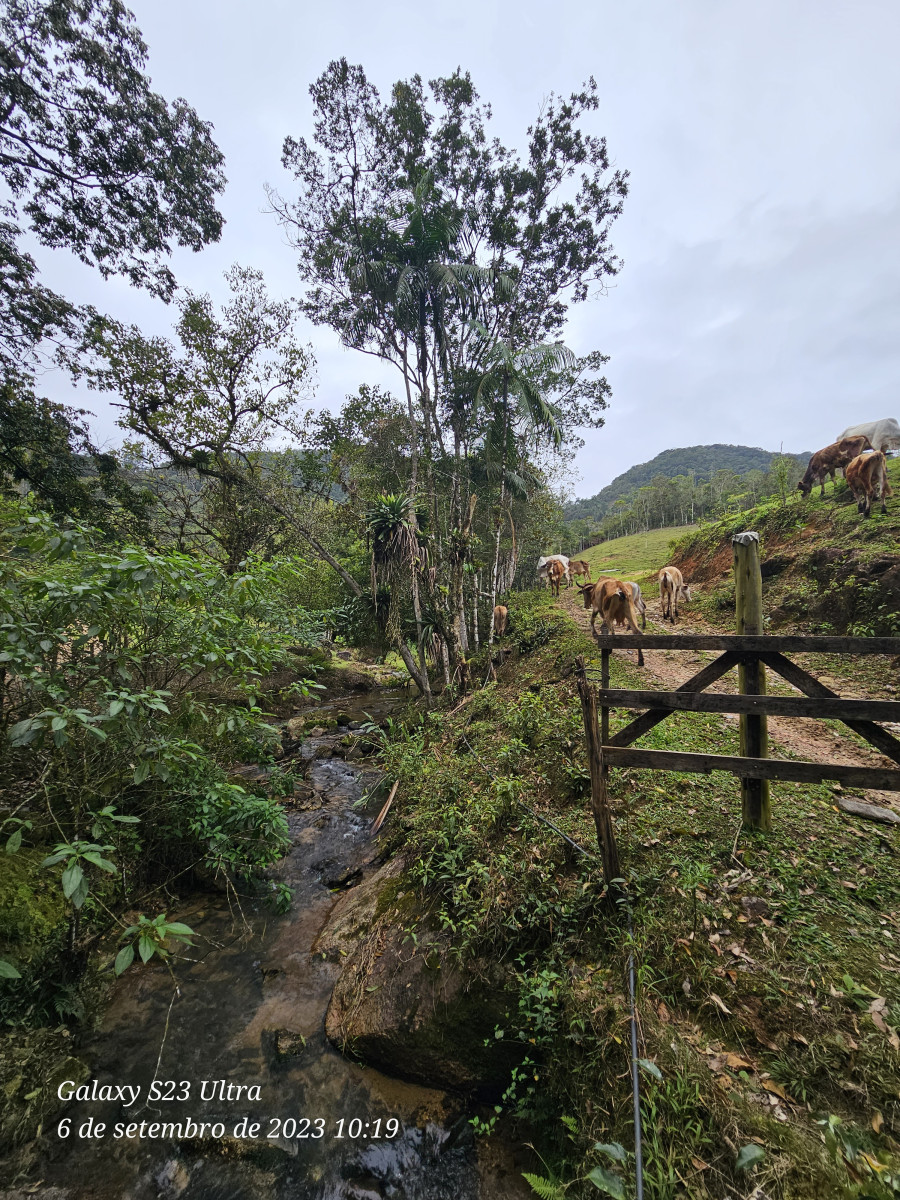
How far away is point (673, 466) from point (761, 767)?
4662 inches

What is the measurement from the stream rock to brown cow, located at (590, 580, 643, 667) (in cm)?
599

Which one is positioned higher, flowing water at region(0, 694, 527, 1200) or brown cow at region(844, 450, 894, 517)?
brown cow at region(844, 450, 894, 517)

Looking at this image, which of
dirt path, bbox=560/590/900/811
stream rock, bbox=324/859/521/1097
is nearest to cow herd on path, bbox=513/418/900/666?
dirt path, bbox=560/590/900/811

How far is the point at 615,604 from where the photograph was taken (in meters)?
8.24

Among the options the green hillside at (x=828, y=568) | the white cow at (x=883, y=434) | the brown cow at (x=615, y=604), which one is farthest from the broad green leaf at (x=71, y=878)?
the white cow at (x=883, y=434)

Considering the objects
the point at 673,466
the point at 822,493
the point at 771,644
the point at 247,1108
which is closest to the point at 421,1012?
the point at 247,1108

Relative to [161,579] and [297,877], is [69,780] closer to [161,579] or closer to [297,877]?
[161,579]

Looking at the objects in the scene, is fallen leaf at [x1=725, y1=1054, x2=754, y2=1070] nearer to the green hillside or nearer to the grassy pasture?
the green hillside

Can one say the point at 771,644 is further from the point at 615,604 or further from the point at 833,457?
the point at 833,457

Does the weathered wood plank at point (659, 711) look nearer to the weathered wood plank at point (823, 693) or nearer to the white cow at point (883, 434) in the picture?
the weathered wood plank at point (823, 693)

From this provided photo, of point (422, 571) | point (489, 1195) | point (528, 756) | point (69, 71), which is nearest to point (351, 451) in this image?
point (422, 571)

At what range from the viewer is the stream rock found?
3.24 m

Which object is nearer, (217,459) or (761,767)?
(761,767)

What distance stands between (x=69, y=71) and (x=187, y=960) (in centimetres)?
1472
